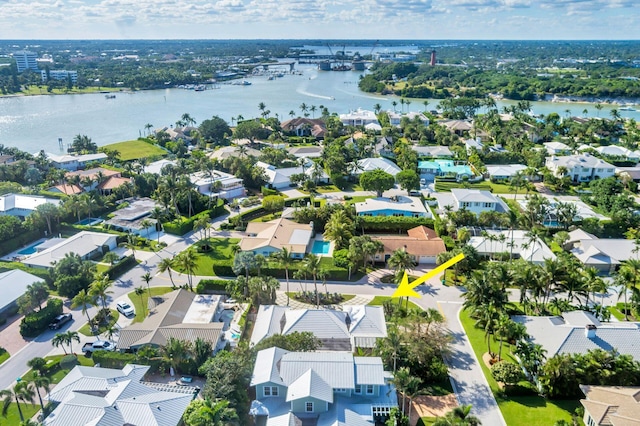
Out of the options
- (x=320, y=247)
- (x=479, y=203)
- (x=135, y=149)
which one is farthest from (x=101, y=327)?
(x=135, y=149)

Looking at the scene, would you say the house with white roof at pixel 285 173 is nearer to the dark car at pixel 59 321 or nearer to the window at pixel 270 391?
the dark car at pixel 59 321

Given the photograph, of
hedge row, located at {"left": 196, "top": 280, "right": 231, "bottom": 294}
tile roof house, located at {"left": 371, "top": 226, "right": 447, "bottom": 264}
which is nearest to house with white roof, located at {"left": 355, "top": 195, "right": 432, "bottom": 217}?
tile roof house, located at {"left": 371, "top": 226, "right": 447, "bottom": 264}

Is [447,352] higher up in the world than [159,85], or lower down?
lower down

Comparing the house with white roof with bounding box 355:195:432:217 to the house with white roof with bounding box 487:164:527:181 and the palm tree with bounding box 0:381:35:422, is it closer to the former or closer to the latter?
the house with white roof with bounding box 487:164:527:181

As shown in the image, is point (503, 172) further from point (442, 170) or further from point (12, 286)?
point (12, 286)

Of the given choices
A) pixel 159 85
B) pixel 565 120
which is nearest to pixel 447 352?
pixel 565 120

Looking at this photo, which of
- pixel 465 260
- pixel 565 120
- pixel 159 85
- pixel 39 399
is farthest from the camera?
pixel 159 85

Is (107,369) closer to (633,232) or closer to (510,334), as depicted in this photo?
(510,334)
